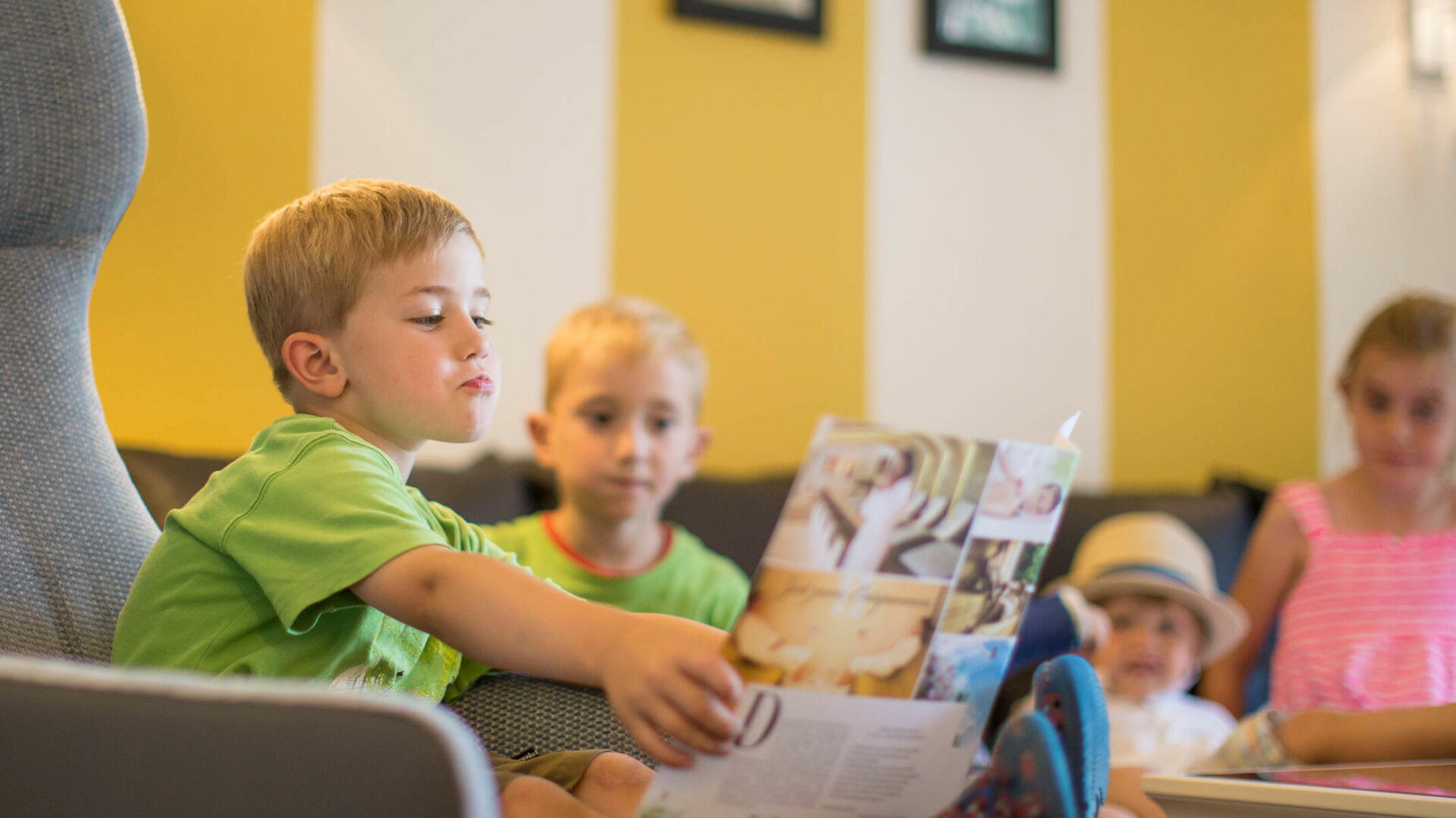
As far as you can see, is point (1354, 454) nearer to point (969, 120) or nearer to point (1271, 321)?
point (1271, 321)

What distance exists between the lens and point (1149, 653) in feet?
5.54

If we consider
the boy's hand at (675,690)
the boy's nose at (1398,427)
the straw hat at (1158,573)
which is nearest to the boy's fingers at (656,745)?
the boy's hand at (675,690)

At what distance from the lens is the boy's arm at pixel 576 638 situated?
60 cm

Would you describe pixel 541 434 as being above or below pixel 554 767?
above

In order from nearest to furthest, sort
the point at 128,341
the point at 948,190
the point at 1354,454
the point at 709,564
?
the point at 128,341, the point at 709,564, the point at 948,190, the point at 1354,454

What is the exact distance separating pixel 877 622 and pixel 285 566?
363 mm

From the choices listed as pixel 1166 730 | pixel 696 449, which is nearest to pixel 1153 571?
pixel 1166 730

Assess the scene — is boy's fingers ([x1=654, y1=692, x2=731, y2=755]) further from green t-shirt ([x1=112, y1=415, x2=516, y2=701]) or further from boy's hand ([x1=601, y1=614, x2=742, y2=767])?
green t-shirt ([x1=112, y1=415, x2=516, y2=701])

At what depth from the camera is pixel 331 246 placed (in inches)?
34.1

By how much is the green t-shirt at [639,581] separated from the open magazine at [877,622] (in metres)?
0.83

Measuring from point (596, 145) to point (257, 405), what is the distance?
2.33 ft

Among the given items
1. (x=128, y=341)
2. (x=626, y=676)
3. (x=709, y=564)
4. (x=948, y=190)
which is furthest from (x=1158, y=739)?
(x=128, y=341)

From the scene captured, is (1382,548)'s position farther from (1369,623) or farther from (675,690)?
(675,690)

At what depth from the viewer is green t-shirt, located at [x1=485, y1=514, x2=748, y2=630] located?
151 cm
